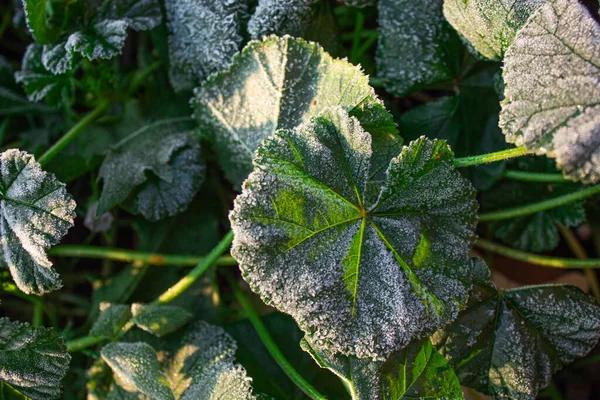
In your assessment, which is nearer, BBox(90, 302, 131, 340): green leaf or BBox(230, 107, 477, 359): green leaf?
BBox(230, 107, 477, 359): green leaf

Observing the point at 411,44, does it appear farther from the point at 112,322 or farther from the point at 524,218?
the point at 112,322

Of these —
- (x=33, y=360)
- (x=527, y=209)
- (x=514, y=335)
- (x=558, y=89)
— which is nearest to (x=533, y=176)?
(x=527, y=209)

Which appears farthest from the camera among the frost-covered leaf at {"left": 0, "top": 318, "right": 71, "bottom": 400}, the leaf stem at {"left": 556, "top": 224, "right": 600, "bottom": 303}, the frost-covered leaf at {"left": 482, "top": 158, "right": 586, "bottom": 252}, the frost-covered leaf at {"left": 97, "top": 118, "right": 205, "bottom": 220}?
the leaf stem at {"left": 556, "top": 224, "right": 600, "bottom": 303}

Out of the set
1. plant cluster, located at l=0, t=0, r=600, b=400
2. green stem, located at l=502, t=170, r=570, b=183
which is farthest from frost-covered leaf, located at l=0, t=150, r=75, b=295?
green stem, located at l=502, t=170, r=570, b=183

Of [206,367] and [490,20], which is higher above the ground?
[490,20]

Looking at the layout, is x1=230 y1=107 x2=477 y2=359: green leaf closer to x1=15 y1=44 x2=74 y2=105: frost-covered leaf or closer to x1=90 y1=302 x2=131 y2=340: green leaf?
x1=90 y1=302 x2=131 y2=340: green leaf

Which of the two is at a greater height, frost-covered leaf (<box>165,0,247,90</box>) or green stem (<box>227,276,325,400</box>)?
frost-covered leaf (<box>165,0,247,90</box>)

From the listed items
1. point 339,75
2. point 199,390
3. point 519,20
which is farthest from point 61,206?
point 519,20
